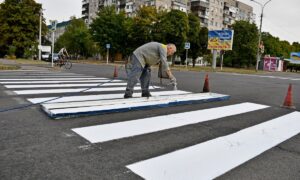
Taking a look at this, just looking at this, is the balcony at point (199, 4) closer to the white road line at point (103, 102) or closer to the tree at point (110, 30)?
the tree at point (110, 30)

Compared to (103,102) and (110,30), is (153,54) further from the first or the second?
(110,30)

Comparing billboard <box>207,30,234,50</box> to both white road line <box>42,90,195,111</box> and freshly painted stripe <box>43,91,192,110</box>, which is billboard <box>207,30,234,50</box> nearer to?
white road line <box>42,90,195,111</box>

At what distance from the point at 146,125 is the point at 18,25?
4630 cm

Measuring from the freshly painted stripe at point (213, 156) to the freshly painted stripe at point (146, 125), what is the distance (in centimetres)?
91

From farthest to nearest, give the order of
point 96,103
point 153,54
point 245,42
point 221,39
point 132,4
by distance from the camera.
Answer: point 132,4, point 245,42, point 221,39, point 153,54, point 96,103

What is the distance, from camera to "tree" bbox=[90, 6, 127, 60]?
47625 millimetres

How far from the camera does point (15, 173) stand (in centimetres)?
267

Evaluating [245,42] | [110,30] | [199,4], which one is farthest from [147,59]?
[199,4]

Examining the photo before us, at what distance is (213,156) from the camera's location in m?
3.50

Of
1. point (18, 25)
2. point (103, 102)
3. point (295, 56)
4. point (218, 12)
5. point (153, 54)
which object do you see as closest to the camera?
point (103, 102)

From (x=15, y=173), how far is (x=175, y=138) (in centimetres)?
225

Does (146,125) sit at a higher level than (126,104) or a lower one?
lower

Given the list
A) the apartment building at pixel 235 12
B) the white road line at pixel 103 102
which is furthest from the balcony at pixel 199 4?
the white road line at pixel 103 102

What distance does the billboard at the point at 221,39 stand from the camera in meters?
38.7
